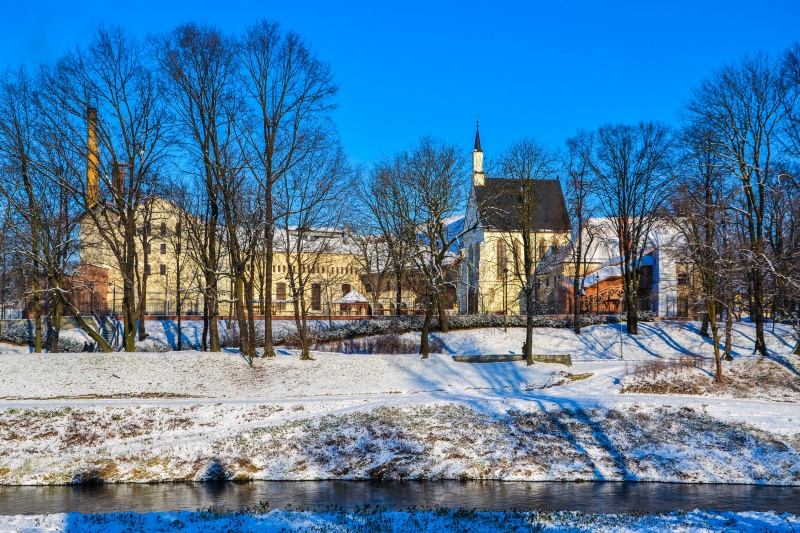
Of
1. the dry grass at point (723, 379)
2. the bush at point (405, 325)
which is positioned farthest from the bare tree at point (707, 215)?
the bush at point (405, 325)

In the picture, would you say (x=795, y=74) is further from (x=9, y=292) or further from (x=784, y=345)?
(x=9, y=292)

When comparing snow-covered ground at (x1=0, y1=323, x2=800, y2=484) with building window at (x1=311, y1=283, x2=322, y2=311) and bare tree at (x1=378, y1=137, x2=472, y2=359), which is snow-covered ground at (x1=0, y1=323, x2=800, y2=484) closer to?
bare tree at (x1=378, y1=137, x2=472, y2=359)

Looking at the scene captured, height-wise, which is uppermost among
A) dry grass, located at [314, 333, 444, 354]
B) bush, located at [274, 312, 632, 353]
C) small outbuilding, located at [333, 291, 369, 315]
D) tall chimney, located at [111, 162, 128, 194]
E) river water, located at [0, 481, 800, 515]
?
tall chimney, located at [111, 162, 128, 194]

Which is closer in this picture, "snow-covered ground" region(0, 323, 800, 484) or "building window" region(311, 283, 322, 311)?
"snow-covered ground" region(0, 323, 800, 484)

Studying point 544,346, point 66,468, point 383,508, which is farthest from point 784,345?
point 66,468

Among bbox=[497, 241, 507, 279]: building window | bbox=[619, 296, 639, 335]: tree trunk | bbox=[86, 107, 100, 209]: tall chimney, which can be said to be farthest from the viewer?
bbox=[497, 241, 507, 279]: building window

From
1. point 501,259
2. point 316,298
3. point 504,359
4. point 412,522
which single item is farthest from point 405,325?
point 412,522

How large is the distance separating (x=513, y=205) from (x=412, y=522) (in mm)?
27793

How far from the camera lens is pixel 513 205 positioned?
38812mm

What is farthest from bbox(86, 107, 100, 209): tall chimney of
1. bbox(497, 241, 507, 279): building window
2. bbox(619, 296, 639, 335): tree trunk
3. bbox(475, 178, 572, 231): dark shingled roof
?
bbox(497, 241, 507, 279): building window

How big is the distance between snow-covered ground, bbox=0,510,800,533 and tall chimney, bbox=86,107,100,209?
855 inches

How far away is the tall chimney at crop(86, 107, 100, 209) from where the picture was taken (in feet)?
104

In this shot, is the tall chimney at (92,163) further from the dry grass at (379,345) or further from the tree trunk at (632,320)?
the tree trunk at (632,320)

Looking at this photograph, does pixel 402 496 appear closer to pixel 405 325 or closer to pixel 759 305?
pixel 759 305
